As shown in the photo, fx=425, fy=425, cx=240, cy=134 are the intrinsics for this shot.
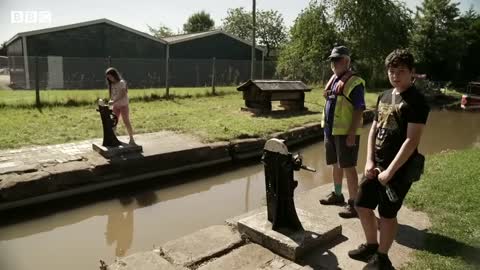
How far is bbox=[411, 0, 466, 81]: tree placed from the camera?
2495cm

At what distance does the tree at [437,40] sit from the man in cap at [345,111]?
22.8 metres

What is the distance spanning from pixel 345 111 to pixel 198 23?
187 feet

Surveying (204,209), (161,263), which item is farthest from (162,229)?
(161,263)

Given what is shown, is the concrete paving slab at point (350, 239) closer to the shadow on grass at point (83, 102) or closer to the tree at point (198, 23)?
the shadow on grass at point (83, 102)

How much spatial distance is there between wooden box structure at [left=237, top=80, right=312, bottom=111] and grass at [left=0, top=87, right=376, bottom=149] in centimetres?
45

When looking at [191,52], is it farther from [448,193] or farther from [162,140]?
[448,193]

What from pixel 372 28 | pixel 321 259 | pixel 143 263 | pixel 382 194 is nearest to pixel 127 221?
pixel 143 263

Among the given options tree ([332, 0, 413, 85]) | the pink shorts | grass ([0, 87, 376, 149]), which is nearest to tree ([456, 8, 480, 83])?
tree ([332, 0, 413, 85])

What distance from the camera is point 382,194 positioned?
3223mm

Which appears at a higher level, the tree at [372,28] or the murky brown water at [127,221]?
the tree at [372,28]

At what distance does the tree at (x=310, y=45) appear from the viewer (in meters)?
23.9

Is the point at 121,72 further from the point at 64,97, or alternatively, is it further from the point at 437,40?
the point at 437,40

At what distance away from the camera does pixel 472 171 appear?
612 cm

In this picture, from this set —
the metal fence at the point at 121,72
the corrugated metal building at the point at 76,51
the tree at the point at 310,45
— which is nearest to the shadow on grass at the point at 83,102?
the metal fence at the point at 121,72
